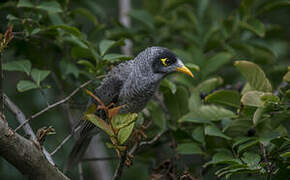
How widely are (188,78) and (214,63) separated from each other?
301 mm

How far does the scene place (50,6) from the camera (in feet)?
11.6

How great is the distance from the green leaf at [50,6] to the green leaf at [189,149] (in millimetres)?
1537

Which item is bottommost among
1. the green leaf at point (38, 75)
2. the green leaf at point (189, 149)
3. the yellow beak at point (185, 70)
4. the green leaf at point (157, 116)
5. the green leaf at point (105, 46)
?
the green leaf at point (189, 149)

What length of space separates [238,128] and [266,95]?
52cm

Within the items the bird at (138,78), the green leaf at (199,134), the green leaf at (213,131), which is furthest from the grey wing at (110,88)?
the green leaf at (213,131)

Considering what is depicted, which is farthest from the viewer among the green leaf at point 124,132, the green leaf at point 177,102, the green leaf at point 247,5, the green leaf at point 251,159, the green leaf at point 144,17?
the green leaf at point 144,17

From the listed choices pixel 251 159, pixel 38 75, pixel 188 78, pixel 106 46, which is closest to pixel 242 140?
pixel 251 159

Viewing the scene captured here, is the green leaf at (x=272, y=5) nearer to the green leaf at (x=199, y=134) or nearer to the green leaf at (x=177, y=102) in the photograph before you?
the green leaf at (x=177, y=102)

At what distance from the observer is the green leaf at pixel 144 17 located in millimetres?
4375

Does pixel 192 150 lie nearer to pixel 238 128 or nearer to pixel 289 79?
pixel 238 128

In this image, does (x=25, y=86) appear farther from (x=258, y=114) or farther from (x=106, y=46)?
(x=258, y=114)

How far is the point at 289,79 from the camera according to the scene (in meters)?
2.85

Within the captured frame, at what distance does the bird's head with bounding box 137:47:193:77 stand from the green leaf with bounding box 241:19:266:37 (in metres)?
1.02

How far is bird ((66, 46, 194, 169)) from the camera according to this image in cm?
344
